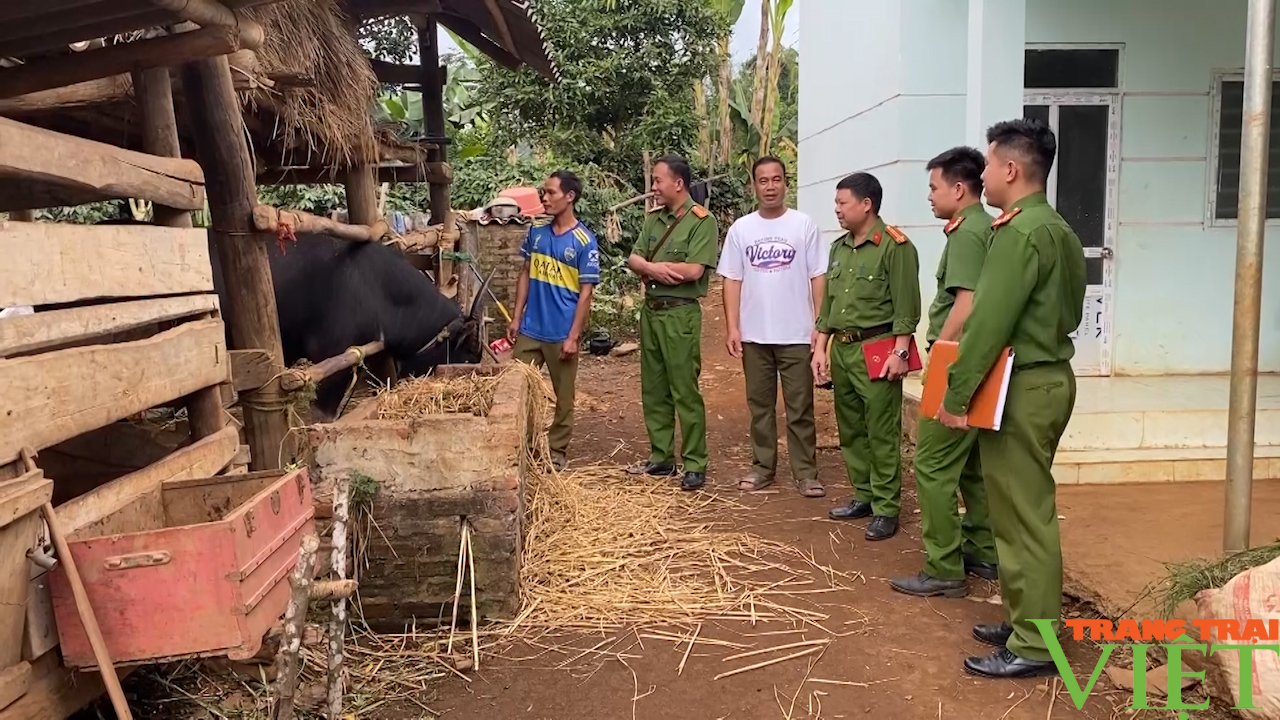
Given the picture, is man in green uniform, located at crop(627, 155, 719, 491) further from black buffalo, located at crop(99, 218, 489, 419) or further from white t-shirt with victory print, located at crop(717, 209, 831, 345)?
black buffalo, located at crop(99, 218, 489, 419)

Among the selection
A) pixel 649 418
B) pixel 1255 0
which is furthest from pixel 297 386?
pixel 1255 0

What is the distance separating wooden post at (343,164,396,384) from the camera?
231 inches

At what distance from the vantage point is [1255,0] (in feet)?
10.4

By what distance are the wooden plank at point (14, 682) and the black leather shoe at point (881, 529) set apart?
143 inches

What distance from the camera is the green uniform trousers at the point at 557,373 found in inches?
224

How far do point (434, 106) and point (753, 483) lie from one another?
4551 millimetres

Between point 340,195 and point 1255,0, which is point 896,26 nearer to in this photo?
point 1255,0

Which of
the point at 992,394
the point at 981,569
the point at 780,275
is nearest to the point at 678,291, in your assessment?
the point at 780,275

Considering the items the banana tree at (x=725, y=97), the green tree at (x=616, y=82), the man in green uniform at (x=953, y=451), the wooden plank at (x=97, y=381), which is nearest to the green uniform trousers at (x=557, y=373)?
the man in green uniform at (x=953, y=451)

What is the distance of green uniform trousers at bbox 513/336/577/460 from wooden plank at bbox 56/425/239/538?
8.03 ft

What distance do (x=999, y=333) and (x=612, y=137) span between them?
42.1 feet

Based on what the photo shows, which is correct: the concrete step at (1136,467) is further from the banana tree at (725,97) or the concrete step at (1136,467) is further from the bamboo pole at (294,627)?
the banana tree at (725,97)

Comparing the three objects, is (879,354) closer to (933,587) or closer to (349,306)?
(933,587)

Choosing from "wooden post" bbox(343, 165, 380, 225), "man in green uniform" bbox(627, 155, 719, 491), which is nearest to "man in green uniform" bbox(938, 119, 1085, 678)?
"man in green uniform" bbox(627, 155, 719, 491)
